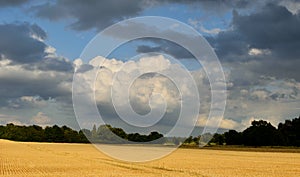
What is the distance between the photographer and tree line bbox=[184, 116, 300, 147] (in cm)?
14988

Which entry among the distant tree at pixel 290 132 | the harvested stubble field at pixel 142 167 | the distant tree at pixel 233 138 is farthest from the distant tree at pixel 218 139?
the harvested stubble field at pixel 142 167

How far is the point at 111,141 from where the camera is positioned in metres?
195

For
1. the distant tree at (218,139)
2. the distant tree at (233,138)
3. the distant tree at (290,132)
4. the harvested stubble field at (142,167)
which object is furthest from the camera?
the distant tree at (218,139)

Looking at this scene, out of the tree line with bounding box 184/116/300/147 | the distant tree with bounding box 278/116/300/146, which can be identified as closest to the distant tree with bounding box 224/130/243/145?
the tree line with bounding box 184/116/300/147

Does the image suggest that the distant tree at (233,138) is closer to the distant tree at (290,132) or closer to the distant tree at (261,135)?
the distant tree at (261,135)

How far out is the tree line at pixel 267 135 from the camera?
492 ft

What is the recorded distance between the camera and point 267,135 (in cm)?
15100

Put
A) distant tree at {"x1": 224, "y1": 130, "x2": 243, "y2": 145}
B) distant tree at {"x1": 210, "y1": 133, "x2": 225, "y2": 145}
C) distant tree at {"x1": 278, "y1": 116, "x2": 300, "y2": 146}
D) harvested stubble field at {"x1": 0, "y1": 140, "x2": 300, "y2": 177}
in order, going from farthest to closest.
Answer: distant tree at {"x1": 210, "y1": 133, "x2": 225, "y2": 145} → distant tree at {"x1": 224, "y1": 130, "x2": 243, "y2": 145} → distant tree at {"x1": 278, "y1": 116, "x2": 300, "y2": 146} → harvested stubble field at {"x1": 0, "y1": 140, "x2": 300, "y2": 177}

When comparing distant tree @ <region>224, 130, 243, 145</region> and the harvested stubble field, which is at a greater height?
distant tree @ <region>224, 130, 243, 145</region>

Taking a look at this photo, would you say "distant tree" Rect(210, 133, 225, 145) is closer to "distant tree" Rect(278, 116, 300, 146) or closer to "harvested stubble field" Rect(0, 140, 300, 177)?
"distant tree" Rect(278, 116, 300, 146)

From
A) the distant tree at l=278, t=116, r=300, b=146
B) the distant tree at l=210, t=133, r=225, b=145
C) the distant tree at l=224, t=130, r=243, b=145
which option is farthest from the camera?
the distant tree at l=210, t=133, r=225, b=145

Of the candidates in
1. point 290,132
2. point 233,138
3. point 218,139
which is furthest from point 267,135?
point 218,139

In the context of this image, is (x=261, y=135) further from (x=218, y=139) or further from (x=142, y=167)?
(x=142, y=167)

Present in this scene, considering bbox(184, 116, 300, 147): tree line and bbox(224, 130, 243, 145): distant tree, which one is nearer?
bbox(184, 116, 300, 147): tree line
